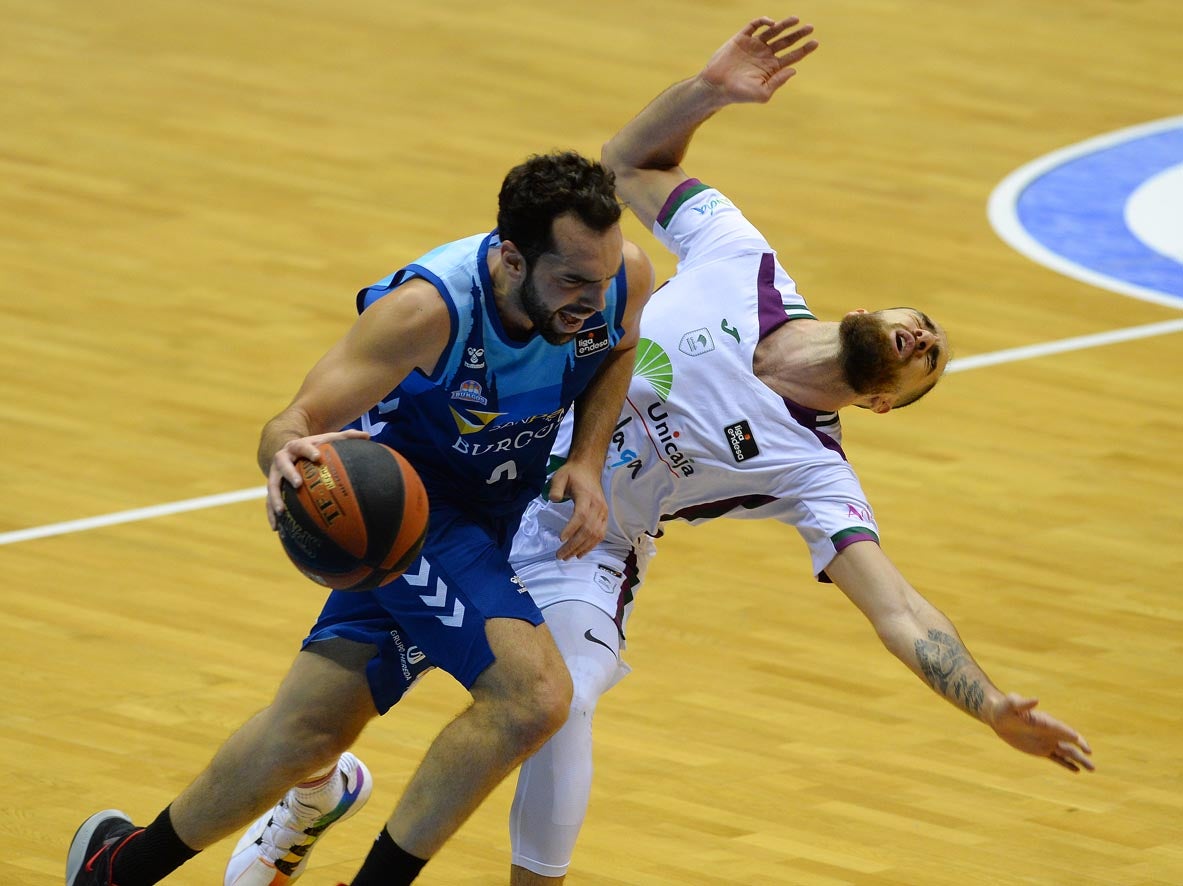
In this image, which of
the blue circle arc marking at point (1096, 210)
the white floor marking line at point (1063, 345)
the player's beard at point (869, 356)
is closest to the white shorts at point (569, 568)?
the player's beard at point (869, 356)

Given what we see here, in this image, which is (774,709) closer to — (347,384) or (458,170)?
(347,384)

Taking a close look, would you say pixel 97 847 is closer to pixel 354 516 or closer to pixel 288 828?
pixel 288 828

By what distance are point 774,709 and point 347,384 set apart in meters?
2.58

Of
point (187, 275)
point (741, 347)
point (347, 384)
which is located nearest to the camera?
point (347, 384)

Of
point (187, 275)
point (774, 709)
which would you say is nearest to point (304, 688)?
point (774, 709)

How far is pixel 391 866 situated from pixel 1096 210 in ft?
27.1

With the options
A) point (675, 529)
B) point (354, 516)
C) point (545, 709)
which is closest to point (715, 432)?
point (545, 709)

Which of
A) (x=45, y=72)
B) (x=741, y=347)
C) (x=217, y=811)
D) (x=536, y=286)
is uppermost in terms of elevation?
(x=536, y=286)

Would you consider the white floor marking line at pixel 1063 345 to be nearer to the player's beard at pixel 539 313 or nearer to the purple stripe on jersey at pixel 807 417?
the purple stripe on jersey at pixel 807 417

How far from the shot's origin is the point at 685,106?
19.0ft

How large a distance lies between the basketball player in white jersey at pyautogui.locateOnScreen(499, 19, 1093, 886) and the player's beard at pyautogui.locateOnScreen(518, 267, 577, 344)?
0.78 m

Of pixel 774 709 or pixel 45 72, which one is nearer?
pixel 774 709

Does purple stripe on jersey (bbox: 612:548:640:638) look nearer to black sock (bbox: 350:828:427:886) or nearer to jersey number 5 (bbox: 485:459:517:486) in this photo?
jersey number 5 (bbox: 485:459:517:486)

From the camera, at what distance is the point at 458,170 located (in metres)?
12.1
